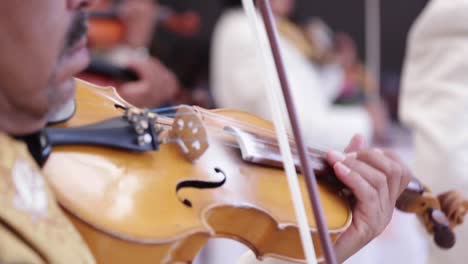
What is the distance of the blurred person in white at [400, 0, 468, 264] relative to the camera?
3.53 ft

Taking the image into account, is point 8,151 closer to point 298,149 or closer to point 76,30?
point 76,30

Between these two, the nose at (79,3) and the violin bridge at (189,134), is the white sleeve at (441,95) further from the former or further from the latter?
the nose at (79,3)

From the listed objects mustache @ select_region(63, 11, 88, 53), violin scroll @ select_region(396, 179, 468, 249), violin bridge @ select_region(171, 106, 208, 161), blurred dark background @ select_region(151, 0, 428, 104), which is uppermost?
mustache @ select_region(63, 11, 88, 53)

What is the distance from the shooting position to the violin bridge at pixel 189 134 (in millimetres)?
594

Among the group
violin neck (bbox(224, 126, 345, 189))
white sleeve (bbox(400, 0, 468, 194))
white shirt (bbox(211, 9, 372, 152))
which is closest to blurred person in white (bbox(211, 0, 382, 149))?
white shirt (bbox(211, 9, 372, 152))

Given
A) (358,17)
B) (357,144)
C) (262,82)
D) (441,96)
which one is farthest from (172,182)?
(358,17)

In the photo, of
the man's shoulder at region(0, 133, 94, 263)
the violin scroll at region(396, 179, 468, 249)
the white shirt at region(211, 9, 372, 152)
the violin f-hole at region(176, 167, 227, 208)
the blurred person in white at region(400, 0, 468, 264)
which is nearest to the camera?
the man's shoulder at region(0, 133, 94, 263)

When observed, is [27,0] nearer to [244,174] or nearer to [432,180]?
[244,174]

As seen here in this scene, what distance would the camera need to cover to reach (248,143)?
0.63 meters

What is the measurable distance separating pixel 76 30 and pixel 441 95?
2.45 feet

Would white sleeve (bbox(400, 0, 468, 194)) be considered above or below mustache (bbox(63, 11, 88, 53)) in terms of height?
below

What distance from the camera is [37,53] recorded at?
0.45 metres

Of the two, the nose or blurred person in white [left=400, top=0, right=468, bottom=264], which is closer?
the nose

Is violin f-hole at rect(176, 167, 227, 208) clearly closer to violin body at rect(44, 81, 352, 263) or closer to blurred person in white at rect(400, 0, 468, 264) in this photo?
violin body at rect(44, 81, 352, 263)
